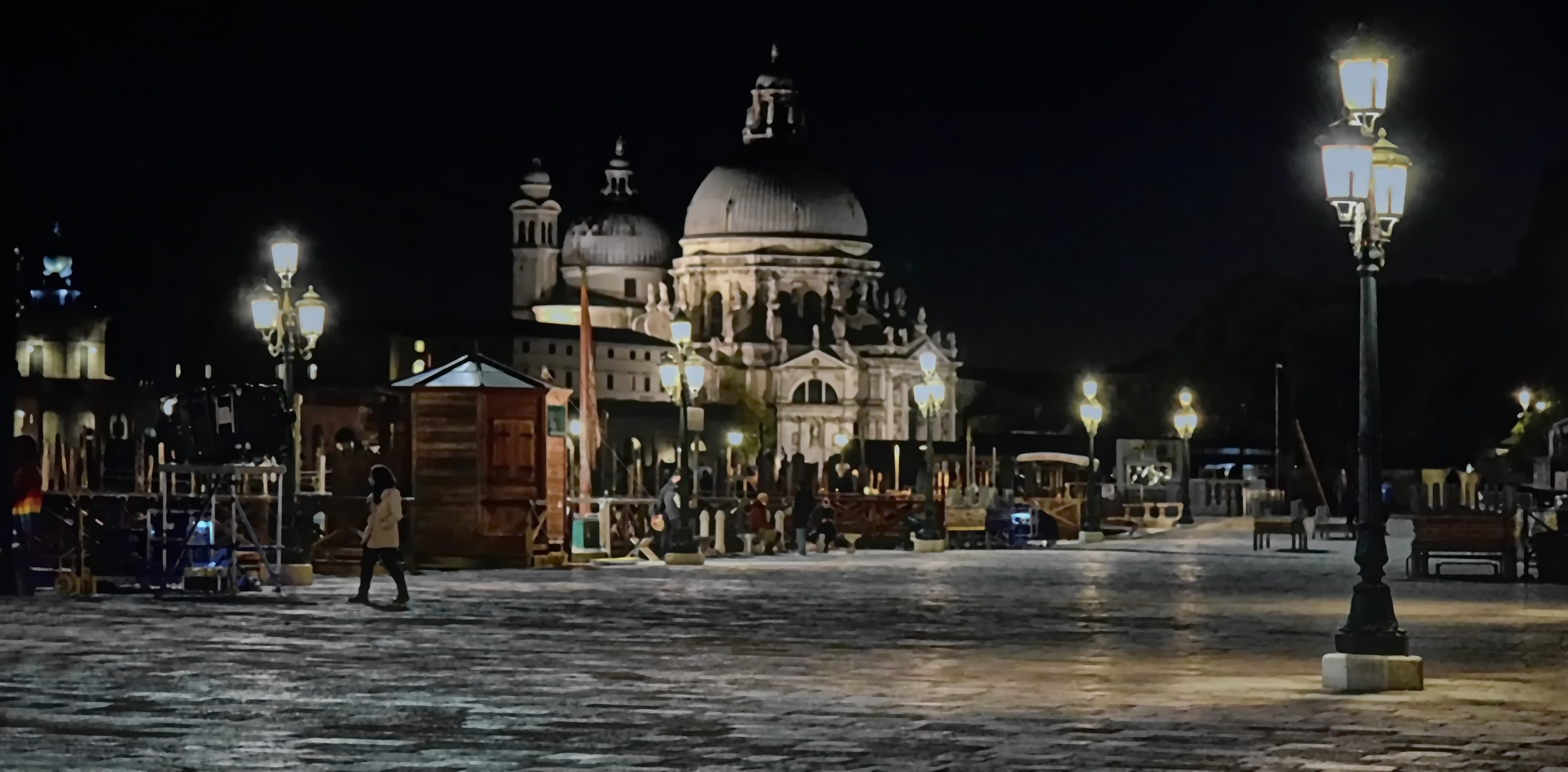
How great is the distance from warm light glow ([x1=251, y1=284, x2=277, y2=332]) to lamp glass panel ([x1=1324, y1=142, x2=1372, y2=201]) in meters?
18.5

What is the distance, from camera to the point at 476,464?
1396 inches

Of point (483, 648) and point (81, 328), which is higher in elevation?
point (81, 328)

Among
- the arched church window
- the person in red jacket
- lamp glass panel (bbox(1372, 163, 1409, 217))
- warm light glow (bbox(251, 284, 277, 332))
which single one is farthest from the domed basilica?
lamp glass panel (bbox(1372, 163, 1409, 217))

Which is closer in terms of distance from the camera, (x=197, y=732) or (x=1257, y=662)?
(x=197, y=732)

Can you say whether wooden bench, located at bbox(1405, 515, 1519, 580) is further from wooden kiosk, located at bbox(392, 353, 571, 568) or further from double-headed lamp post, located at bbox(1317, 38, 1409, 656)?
double-headed lamp post, located at bbox(1317, 38, 1409, 656)

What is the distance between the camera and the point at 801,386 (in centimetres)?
16575

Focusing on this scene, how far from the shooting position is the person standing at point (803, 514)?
45750mm

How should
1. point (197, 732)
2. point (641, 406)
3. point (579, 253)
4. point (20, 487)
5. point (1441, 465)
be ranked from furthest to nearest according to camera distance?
point (579, 253), point (641, 406), point (1441, 465), point (20, 487), point (197, 732)

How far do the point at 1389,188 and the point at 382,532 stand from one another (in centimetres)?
1141

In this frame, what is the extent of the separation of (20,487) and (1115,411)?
428 ft

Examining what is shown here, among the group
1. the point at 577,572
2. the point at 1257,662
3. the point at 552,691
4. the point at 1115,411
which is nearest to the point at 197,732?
the point at 552,691

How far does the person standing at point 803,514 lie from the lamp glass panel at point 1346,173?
91.6 ft

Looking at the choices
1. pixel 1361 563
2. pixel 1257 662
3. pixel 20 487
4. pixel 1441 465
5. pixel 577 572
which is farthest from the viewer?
pixel 1441 465

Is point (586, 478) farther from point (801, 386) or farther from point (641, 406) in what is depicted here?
point (801, 386)
